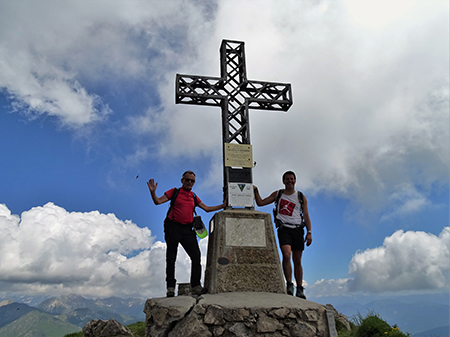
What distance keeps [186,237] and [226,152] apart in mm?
2771

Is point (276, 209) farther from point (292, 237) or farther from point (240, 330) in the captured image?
point (240, 330)

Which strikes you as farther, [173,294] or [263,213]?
[263,213]

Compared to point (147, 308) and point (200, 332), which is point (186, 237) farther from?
point (200, 332)

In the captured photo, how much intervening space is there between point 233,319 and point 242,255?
1648 millimetres

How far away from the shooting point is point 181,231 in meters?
5.79

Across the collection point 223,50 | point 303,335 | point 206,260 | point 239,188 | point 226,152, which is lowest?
point 303,335

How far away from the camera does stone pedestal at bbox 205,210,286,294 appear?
5.81 m

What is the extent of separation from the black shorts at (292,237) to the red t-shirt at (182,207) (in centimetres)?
183

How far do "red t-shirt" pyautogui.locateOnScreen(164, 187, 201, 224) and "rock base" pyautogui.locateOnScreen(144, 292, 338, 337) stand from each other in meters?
1.50

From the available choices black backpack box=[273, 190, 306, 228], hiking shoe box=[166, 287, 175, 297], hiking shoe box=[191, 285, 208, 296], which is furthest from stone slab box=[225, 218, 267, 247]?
hiking shoe box=[166, 287, 175, 297]

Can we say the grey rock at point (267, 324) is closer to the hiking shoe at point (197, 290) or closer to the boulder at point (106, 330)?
the hiking shoe at point (197, 290)

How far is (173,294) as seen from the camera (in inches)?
214

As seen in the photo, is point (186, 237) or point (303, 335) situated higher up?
point (186, 237)

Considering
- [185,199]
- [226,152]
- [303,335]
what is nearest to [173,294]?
[185,199]
